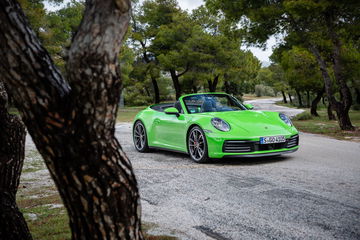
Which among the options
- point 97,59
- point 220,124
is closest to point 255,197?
point 220,124

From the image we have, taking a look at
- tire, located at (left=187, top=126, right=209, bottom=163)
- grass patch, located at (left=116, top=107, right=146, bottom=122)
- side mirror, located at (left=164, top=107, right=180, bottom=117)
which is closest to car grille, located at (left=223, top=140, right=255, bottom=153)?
tire, located at (left=187, top=126, right=209, bottom=163)

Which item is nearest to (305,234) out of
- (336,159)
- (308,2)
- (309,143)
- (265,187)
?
(265,187)

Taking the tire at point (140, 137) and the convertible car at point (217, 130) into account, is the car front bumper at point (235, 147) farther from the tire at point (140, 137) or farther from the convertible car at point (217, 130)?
the tire at point (140, 137)

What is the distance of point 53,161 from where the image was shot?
7.75 ft

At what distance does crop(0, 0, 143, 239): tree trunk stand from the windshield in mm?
6122

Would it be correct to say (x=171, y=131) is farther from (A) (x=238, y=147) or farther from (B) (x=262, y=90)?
(B) (x=262, y=90)

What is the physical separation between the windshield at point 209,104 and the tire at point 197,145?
2.15 feet

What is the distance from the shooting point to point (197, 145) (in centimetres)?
789

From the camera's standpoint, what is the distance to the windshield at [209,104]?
8.54m

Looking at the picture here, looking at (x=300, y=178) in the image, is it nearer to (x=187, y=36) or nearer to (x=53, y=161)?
(x=53, y=161)

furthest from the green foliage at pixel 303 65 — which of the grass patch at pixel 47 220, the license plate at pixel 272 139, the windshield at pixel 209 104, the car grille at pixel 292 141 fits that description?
the grass patch at pixel 47 220

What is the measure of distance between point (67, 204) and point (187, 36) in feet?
107

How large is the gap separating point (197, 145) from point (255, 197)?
2939 millimetres

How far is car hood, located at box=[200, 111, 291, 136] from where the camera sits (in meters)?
7.52
